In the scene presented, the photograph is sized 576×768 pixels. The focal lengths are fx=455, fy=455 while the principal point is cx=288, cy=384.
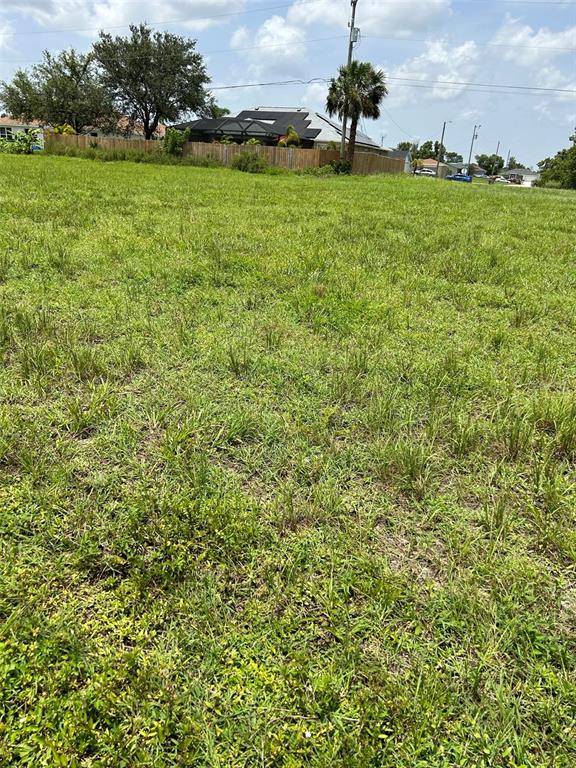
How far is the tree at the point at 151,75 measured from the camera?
121 ft

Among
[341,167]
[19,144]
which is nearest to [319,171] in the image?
[341,167]

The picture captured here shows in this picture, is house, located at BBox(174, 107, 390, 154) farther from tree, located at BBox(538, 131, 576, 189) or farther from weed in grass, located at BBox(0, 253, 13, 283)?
weed in grass, located at BBox(0, 253, 13, 283)

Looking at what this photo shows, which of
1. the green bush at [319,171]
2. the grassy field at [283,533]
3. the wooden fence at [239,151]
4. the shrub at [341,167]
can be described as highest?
the wooden fence at [239,151]

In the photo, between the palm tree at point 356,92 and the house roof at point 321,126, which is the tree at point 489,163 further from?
the palm tree at point 356,92

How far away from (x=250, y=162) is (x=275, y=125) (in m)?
14.8

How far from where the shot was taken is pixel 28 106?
134 feet

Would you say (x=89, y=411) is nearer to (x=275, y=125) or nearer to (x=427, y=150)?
(x=275, y=125)

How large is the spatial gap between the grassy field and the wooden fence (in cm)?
2514

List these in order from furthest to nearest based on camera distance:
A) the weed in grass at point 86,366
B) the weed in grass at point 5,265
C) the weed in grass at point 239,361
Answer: the weed in grass at point 5,265, the weed in grass at point 239,361, the weed in grass at point 86,366

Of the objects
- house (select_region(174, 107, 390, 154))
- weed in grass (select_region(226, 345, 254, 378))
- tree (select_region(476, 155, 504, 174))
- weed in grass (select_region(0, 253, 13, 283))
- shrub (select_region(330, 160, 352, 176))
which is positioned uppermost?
tree (select_region(476, 155, 504, 174))

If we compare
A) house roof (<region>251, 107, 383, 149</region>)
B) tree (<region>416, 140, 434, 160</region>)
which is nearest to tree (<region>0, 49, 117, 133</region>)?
house roof (<region>251, 107, 383, 149</region>)

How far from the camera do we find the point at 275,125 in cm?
3631

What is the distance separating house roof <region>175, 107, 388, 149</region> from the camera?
3522cm

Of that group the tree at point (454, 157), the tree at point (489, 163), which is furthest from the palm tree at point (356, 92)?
the tree at point (454, 157)
